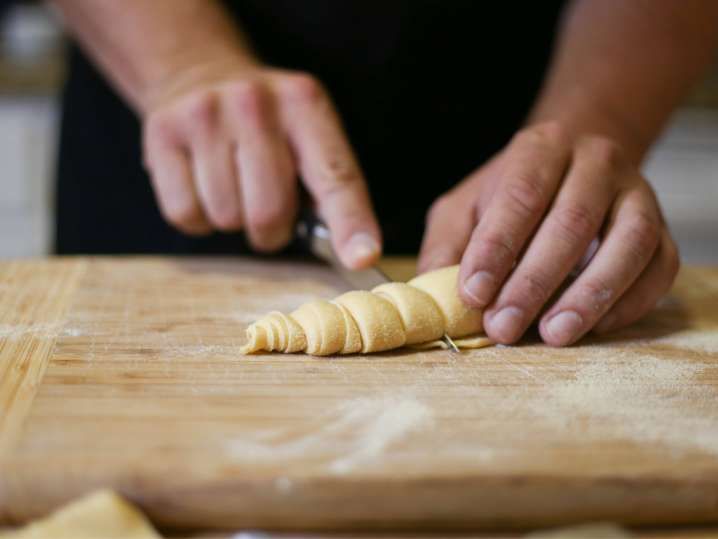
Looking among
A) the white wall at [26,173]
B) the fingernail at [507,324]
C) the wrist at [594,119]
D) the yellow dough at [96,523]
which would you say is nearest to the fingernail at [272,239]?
the fingernail at [507,324]

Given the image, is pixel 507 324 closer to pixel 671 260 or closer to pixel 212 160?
pixel 671 260

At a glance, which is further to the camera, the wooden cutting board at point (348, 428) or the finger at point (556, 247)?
the finger at point (556, 247)

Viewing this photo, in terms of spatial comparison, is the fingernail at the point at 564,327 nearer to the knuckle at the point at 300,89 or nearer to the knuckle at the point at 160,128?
the knuckle at the point at 300,89

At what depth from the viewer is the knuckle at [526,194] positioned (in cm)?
110

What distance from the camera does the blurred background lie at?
317cm

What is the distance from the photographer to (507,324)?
1.05 m

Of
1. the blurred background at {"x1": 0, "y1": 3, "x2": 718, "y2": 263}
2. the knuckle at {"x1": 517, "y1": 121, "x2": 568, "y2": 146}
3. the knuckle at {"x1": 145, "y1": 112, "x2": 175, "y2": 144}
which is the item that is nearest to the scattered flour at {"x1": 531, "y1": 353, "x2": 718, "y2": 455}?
the knuckle at {"x1": 517, "y1": 121, "x2": 568, "y2": 146}

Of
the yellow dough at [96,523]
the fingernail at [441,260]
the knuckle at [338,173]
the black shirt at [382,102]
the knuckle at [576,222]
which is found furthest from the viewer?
the black shirt at [382,102]

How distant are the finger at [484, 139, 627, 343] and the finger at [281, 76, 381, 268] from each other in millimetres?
248

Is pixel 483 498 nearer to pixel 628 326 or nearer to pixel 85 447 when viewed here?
pixel 85 447

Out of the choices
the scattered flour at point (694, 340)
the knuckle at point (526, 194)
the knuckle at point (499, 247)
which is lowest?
the scattered flour at point (694, 340)

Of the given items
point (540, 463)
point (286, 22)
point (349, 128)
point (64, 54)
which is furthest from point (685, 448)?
point (64, 54)

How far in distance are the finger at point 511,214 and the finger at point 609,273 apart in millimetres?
95

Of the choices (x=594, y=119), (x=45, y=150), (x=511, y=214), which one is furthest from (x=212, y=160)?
(x=45, y=150)
